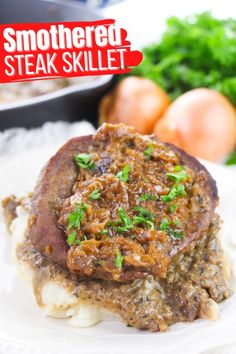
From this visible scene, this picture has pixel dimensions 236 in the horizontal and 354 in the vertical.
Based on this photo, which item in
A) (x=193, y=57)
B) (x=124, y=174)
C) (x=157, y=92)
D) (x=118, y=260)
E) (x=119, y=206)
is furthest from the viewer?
(x=193, y=57)

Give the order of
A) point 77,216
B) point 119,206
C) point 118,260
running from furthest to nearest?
point 119,206
point 77,216
point 118,260

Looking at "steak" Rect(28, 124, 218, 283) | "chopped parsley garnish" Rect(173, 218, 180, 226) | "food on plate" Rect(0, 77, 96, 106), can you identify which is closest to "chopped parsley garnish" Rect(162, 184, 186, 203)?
"steak" Rect(28, 124, 218, 283)

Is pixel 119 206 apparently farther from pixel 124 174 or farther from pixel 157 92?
pixel 157 92

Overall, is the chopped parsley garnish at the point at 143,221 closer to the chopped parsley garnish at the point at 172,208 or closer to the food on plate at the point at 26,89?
the chopped parsley garnish at the point at 172,208

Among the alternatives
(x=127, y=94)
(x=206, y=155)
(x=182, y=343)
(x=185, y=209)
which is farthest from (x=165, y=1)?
(x=182, y=343)

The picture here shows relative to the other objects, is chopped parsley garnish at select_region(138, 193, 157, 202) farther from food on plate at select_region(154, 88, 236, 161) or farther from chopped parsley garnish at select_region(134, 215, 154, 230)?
food on plate at select_region(154, 88, 236, 161)

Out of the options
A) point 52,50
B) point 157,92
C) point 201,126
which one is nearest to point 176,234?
point 52,50
